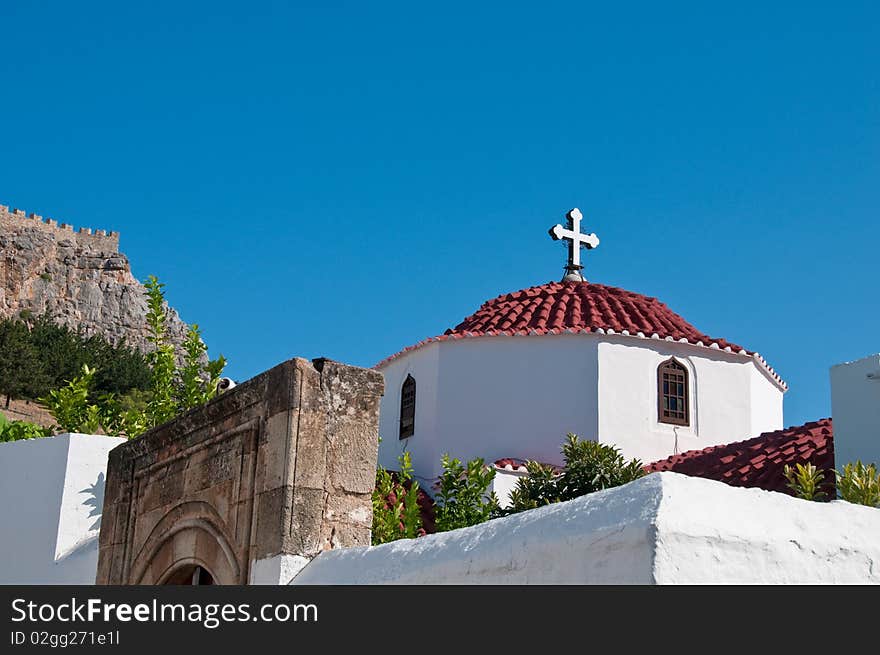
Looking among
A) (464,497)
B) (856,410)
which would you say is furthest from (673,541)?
(464,497)

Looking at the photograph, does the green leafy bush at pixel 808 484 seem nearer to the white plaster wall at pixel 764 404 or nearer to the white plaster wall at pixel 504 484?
the white plaster wall at pixel 504 484

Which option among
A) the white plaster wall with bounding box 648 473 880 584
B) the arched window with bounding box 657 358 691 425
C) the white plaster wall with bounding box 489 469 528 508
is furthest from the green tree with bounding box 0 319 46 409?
the white plaster wall with bounding box 648 473 880 584

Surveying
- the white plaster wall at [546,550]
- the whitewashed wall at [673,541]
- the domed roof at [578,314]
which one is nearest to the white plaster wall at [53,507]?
the domed roof at [578,314]

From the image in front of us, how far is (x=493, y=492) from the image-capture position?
38.4 feet

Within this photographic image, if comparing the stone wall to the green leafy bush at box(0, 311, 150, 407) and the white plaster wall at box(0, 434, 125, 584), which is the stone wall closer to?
the white plaster wall at box(0, 434, 125, 584)

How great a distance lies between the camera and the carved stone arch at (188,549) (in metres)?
6.56

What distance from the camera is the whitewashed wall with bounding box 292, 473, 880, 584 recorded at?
3.86 m

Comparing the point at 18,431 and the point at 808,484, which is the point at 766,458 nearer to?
the point at 808,484

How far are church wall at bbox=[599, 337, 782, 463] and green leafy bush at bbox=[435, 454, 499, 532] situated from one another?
6.60ft

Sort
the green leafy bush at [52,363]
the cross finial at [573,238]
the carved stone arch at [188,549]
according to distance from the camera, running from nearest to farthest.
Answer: the carved stone arch at [188,549] < the cross finial at [573,238] < the green leafy bush at [52,363]

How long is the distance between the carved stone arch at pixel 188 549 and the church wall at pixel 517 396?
5744 millimetres

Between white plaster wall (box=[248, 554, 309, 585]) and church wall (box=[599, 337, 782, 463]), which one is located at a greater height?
church wall (box=[599, 337, 782, 463])

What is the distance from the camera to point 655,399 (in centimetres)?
1320
